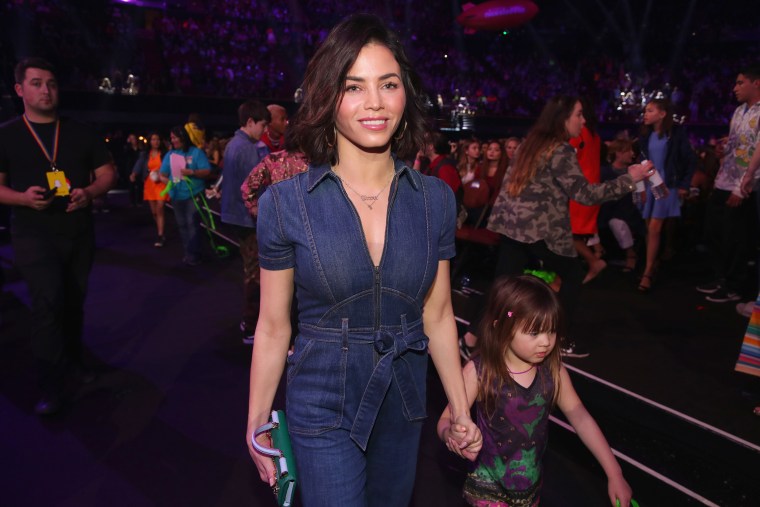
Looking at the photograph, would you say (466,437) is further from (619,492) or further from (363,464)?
(619,492)

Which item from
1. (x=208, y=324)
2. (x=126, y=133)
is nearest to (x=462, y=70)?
(x=126, y=133)

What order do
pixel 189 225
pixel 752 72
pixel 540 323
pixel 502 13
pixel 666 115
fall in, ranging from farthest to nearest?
1. pixel 502 13
2. pixel 189 225
3. pixel 666 115
4. pixel 752 72
5. pixel 540 323

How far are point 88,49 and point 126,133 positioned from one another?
2.82 meters

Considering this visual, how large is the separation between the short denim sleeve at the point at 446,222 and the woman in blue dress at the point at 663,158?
4.78 meters

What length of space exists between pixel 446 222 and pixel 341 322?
42 centimetres

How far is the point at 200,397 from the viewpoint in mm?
3906

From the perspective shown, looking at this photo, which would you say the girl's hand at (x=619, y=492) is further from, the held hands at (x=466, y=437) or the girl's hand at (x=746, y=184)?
the girl's hand at (x=746, y=184)

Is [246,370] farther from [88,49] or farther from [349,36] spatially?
[88,49]

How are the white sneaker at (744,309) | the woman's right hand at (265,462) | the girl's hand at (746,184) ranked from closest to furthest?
the woman's right hand at (265,462) → the girl's hand at (746,184) → the white sneaker at (744,309)

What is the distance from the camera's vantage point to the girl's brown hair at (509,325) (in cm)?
206

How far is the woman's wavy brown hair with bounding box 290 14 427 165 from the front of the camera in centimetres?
147

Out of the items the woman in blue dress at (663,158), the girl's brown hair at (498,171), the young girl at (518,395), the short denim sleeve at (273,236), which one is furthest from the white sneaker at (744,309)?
the short denim sleeve at (273,236)

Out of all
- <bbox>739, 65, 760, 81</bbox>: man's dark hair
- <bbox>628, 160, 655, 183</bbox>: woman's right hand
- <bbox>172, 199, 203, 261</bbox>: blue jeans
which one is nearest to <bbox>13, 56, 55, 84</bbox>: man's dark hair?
<bbox>628, 160, 655, 183</bbox>: woman's right hand

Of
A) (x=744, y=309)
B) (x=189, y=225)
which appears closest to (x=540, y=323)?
(x=744, y=309)
